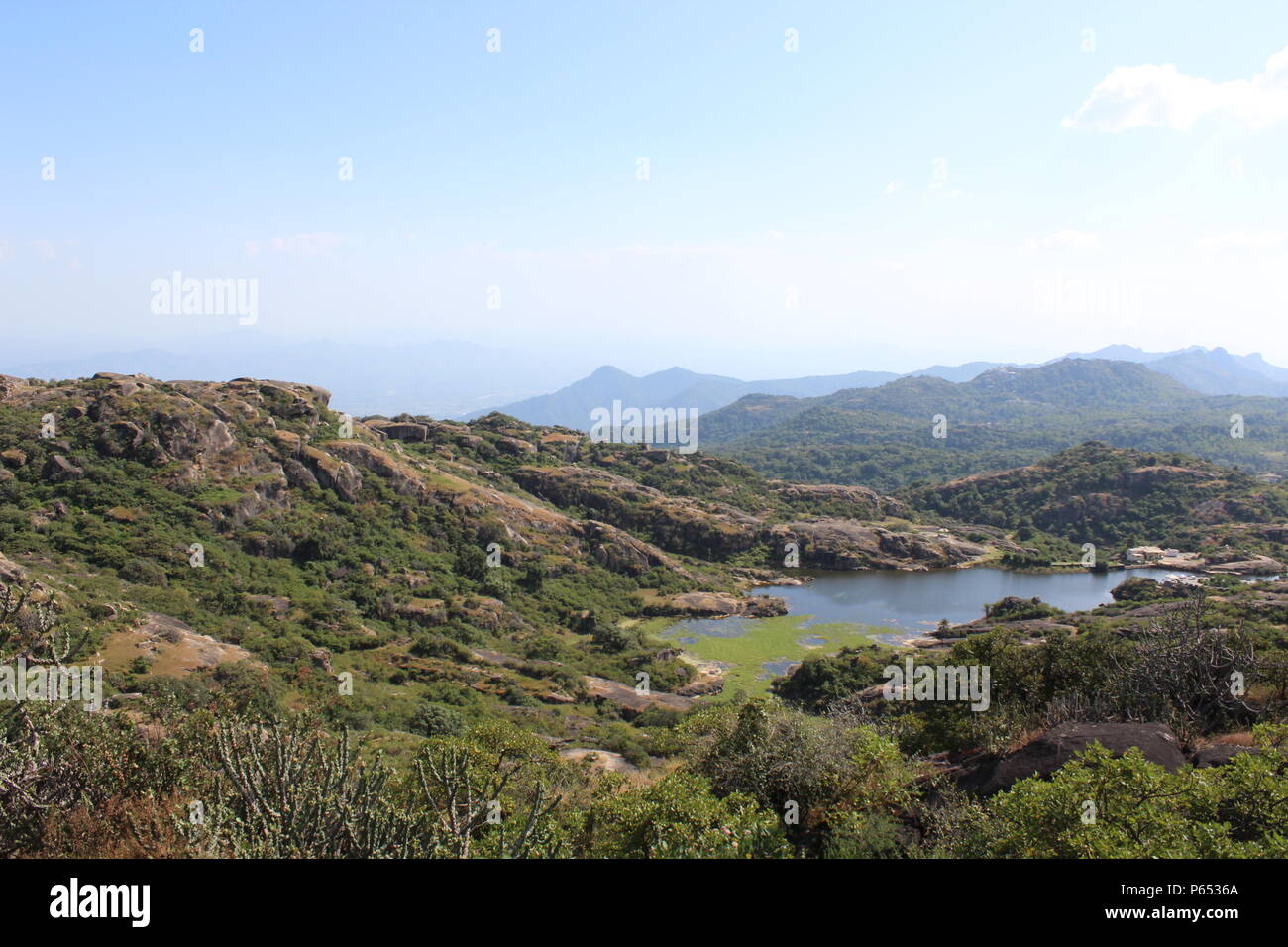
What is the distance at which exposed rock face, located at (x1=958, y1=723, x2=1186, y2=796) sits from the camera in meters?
12.0

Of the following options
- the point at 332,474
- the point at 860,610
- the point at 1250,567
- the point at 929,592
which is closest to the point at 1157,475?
the point at 1250,567

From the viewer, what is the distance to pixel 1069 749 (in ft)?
40.9

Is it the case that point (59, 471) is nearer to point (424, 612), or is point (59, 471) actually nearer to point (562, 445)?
point (424, 612)

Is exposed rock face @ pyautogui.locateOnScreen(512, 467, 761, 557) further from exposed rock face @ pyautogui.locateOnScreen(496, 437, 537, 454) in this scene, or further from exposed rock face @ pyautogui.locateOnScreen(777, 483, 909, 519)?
exposed rock face @ pyautogui.locateOnScreen(777, 483, 909, 519)

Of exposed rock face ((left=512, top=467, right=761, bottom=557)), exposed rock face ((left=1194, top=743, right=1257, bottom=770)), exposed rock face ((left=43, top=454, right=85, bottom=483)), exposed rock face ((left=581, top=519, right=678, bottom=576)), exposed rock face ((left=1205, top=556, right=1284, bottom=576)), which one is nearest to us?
exposed rock face ((left=1194, top=743, right=1257, bottom=770))

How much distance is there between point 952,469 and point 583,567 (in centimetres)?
11432

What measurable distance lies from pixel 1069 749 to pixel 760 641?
38352mm

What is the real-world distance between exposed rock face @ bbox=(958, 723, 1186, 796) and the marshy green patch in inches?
1063

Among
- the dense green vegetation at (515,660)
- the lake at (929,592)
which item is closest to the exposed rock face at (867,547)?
the dense green vegetation at (515,660)

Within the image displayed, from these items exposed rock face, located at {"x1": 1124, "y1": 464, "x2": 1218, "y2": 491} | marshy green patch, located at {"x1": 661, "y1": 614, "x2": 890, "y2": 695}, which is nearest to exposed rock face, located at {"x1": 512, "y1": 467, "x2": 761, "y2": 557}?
marshy green patch, located at {"x1": 661, "y1": 614, "x2": 890, "y2": 695}

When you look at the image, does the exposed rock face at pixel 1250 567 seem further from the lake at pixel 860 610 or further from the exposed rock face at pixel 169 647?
the exposed rock face at pixel 169 647

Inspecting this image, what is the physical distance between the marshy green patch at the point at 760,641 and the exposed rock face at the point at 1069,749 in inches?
1063

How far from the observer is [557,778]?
17109 mm
